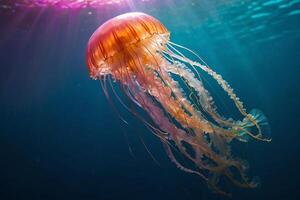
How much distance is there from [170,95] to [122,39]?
78 cm

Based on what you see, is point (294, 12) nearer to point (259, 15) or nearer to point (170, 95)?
point (259, 15)

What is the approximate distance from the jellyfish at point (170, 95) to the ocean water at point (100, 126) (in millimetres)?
Answer: 7227

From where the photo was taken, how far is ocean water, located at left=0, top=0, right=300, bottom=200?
1209 centimetres

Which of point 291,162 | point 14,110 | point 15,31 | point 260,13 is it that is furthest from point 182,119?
point 291,162

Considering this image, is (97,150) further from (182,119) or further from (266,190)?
(182,119)

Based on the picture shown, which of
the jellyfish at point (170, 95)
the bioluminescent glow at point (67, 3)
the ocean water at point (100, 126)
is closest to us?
the jellyfish at point (170, 95)

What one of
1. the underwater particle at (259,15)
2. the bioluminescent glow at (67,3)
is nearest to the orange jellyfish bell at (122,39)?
the bioluminescent glow at (67,3)

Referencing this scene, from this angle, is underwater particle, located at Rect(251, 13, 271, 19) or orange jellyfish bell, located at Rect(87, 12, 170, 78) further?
underwater particle, located at Rect(251, 13, 271, 19)

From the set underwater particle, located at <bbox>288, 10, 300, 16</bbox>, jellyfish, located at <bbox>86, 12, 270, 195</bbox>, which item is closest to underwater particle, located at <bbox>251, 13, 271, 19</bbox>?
underwater particle, located at <bbox>288, 10, 300, 16</bbox>

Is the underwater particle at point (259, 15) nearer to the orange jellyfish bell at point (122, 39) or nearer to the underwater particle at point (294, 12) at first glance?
the underwater particle at point (294, 12)

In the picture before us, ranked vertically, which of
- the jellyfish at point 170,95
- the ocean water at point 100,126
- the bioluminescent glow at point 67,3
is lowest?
the ocean water at point 100,126

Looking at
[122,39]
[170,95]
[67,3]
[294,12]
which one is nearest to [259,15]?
[294,12]

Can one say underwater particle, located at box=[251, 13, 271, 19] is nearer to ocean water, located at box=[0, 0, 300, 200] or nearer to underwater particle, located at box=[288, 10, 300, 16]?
ocean water, located at box=[0, 0, 300, 200]

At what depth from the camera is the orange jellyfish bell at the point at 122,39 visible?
330cm
